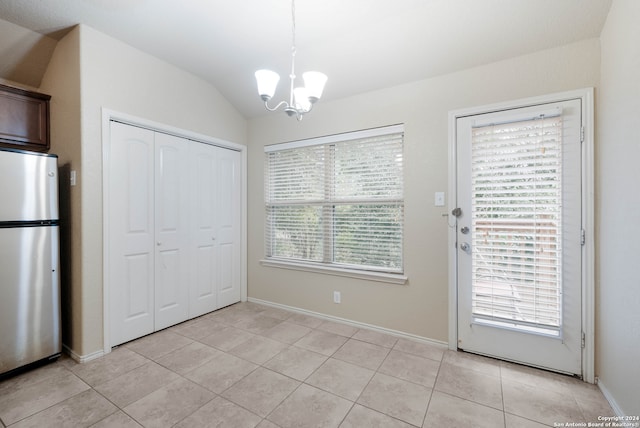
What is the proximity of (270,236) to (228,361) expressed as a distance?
161 cm

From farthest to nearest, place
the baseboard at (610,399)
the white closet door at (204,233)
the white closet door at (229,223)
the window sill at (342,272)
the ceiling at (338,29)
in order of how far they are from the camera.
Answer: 1. the white closet door at (229,223)
2. the white closet door at (204,233)
3. the window sill at (342,272)
4. the ceiling at (338,29)
5. the baseboard at (610,399)

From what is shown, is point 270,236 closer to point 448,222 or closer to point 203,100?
point 203,100

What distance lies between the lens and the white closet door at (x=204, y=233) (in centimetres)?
313

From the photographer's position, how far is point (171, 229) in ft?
9.49

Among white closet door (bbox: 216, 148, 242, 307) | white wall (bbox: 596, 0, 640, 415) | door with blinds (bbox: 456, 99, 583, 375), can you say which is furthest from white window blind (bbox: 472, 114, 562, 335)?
white closet door (bbox: 216, 148, 242, 307)

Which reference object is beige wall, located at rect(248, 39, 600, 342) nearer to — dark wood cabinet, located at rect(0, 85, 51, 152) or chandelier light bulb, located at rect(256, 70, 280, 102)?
chandelier light bulb, located at rect(256, 70, 280, 102)

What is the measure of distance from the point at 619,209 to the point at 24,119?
4370 mm

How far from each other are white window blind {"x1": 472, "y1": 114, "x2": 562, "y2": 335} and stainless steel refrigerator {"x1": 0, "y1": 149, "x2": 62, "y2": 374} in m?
3.41

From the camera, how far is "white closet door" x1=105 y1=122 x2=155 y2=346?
2.44 meters

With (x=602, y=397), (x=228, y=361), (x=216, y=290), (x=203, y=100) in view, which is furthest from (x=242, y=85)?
(x=602, y=397)

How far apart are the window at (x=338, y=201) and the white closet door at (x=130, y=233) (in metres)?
1.33

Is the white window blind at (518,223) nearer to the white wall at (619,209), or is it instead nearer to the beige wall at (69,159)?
the white wall at (619,209)

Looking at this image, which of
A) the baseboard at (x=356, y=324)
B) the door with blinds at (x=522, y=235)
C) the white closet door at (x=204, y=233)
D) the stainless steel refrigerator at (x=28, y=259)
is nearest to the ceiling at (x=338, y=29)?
the door with blinds at (x=522, y=235)

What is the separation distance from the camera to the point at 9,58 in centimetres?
239
